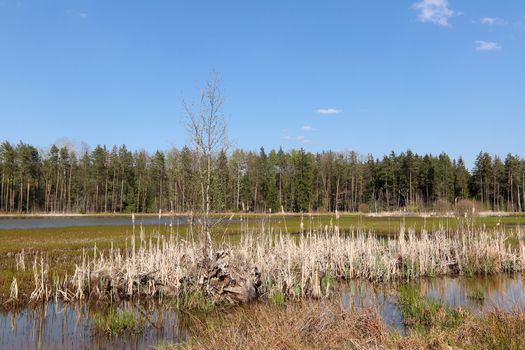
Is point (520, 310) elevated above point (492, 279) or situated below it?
above

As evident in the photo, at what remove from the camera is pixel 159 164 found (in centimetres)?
8769

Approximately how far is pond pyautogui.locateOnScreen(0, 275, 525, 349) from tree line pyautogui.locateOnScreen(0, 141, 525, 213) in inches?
2462

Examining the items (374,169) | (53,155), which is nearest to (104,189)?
(53,155)

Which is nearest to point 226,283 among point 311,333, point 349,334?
point 311,333

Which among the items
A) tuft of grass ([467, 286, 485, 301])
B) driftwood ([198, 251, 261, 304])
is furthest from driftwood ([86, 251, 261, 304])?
tuft of grass ([467, 286, 485, 301])

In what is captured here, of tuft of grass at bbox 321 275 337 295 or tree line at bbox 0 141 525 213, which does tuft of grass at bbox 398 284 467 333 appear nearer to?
tuft of grass at bbox 321 275 337 295

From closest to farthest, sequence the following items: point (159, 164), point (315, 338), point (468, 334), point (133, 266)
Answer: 1. point (315, 338)
2. point (468, 334)
3. point (133, 266)
4. point (159, 164)

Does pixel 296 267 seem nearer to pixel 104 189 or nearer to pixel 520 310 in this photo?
pixel 520 310

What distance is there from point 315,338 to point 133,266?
7.08 m

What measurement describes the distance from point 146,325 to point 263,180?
263 ft

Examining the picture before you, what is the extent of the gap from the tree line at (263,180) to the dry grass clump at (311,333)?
225ft

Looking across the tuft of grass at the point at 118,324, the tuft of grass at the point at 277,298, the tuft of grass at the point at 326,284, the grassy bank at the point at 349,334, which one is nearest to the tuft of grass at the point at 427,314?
the grassy bank at the point at 349,334

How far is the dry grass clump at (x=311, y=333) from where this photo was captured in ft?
18.1

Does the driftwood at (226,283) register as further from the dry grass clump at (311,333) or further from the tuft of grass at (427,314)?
the tuft of grass at (427,314)
